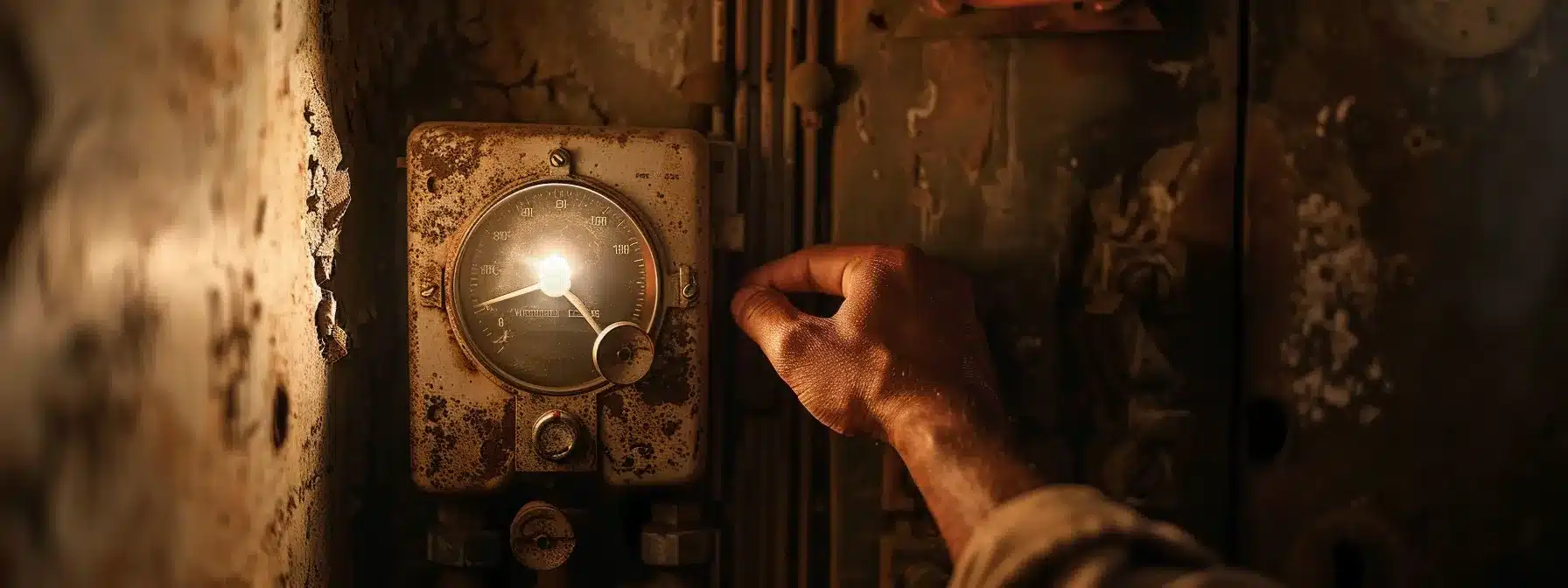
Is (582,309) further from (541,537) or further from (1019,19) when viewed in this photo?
(1019,19)

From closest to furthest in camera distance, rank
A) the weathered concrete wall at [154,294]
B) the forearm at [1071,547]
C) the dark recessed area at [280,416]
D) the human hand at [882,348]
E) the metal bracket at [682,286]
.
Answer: the weathered concrete wall at [154,294]
the forearm at [1071,547]
the dark recessed area at [280,416]
the human hand at [882,348]
the metal bracket at [682,286]

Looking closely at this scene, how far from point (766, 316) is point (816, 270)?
0.09m

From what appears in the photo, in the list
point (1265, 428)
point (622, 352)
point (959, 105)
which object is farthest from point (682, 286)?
point (1265, 428)

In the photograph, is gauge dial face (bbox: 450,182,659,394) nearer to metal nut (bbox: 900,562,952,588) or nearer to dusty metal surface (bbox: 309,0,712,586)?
dusty metal surface (bbox: 309,0,712,586)

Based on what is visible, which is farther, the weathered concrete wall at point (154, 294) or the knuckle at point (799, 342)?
the knuckle at point (799, 342)

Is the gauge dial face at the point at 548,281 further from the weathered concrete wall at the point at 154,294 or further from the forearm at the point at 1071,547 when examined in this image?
the forearm at the point at 1071,547

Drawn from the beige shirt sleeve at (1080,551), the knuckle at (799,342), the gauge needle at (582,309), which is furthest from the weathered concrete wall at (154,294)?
the beige shirt sleeve at (1080,551)

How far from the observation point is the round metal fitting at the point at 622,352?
3.64 ft

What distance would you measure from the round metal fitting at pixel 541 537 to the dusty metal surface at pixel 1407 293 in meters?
0.92

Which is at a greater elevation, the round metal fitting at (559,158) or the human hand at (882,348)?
the round metal fitting at (559,158)

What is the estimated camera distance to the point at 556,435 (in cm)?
115

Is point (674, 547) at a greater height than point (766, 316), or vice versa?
point (766, 316)

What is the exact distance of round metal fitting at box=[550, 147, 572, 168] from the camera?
45.1 inches

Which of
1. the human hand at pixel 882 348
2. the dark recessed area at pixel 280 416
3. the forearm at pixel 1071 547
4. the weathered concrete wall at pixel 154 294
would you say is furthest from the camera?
the human hand at pixel 882 348
